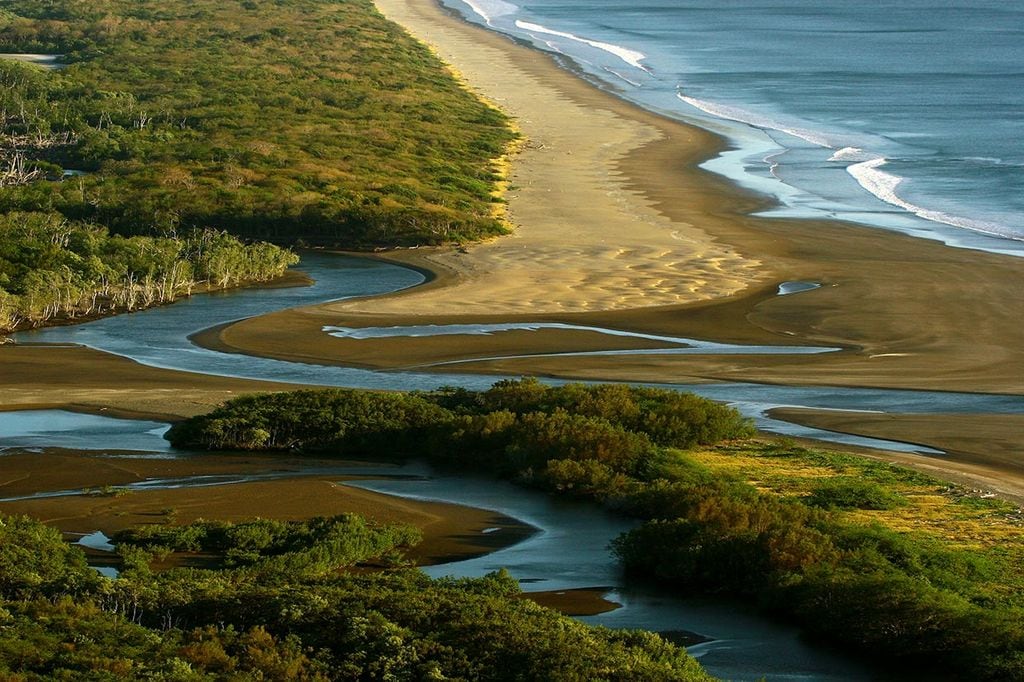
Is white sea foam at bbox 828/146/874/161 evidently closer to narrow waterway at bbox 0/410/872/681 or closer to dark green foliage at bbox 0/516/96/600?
narrow waterway at bbox 0/410/872/681

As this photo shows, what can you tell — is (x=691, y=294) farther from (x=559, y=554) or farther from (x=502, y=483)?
(x=559, y=554)

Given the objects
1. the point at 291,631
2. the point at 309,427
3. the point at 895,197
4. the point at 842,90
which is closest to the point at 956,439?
the point at 309,427

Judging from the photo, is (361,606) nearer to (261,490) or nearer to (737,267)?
(261,490)

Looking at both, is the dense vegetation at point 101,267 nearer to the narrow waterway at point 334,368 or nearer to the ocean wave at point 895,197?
the narrow waterway at point 334,368

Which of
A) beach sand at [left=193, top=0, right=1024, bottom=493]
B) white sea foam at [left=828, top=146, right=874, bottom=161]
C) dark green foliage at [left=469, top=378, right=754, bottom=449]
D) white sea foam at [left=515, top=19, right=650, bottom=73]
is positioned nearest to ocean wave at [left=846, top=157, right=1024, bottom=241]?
white sea foam at [left=828, top=146, right=874, bottom=161]

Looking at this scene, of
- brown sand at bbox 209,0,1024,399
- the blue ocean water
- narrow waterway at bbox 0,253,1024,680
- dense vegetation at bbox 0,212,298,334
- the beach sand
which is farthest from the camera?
the blue ocean water

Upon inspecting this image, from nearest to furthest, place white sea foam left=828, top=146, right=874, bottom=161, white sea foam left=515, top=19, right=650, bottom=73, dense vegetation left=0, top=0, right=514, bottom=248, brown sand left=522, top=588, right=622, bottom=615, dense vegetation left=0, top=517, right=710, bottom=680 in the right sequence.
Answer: dense vegetation left=0, top=517, right=710, bottom=680
brown sand left=522, top=588, right=622, bottom=615
dense vegetation left=0, top=0, right=514, bottom=248
white sea foam left=828, top=146, right=874, bottom=161
white sea foam left=515, top=19, right=650, bottom=73
